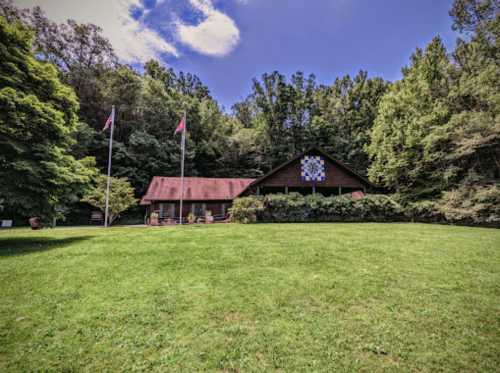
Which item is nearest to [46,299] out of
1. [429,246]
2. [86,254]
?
[86,254]

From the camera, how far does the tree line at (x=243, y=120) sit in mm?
7219

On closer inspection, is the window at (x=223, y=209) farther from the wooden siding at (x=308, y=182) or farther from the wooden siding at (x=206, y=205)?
the wooden siding at (x=308, y=182)

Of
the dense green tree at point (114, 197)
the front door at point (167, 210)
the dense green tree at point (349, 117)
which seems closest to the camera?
the dense green tree at point (114, 197)

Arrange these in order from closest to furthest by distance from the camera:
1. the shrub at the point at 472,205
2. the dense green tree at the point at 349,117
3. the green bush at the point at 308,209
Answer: the shrub at the point at 472,205 → the green bush at the point at 308,209 → the dense green tree at the point at 349,117

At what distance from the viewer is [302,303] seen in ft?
11.7

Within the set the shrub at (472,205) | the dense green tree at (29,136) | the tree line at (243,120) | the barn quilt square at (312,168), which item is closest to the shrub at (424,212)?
the tree line at (243,120)

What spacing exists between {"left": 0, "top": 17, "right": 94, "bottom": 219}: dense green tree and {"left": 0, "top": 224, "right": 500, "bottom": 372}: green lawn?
2.14 m

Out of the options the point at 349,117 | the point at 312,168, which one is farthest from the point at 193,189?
the point at 349,117

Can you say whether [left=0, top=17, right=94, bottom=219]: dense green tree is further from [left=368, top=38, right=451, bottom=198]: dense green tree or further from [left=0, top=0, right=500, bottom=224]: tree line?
[left=368, top=38, right=451, bottom=198]: dense green tree

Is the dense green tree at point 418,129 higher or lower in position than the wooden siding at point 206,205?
higher

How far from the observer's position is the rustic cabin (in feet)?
55.7

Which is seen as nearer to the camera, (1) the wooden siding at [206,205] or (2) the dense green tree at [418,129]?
(2) the dense green tree at [418,129]

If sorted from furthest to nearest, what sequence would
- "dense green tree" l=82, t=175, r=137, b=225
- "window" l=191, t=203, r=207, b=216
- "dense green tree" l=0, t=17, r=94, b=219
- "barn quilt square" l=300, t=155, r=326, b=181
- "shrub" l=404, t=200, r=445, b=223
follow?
"window" l=191, t=203, r=207, b=216 → "dense green tree" l=82, t=175, r=137, b=225 → "barn quilt square" l=300, t=155, r=326, b=181 → "shrub" l=404, t=200, r=445, b=223 → "dense green tree" l=0, t=17, r=94, b=219

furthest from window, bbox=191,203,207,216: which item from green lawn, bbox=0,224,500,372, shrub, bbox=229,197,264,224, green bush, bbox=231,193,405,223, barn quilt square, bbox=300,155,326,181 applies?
green lawn, bbox=0,224,500,372
